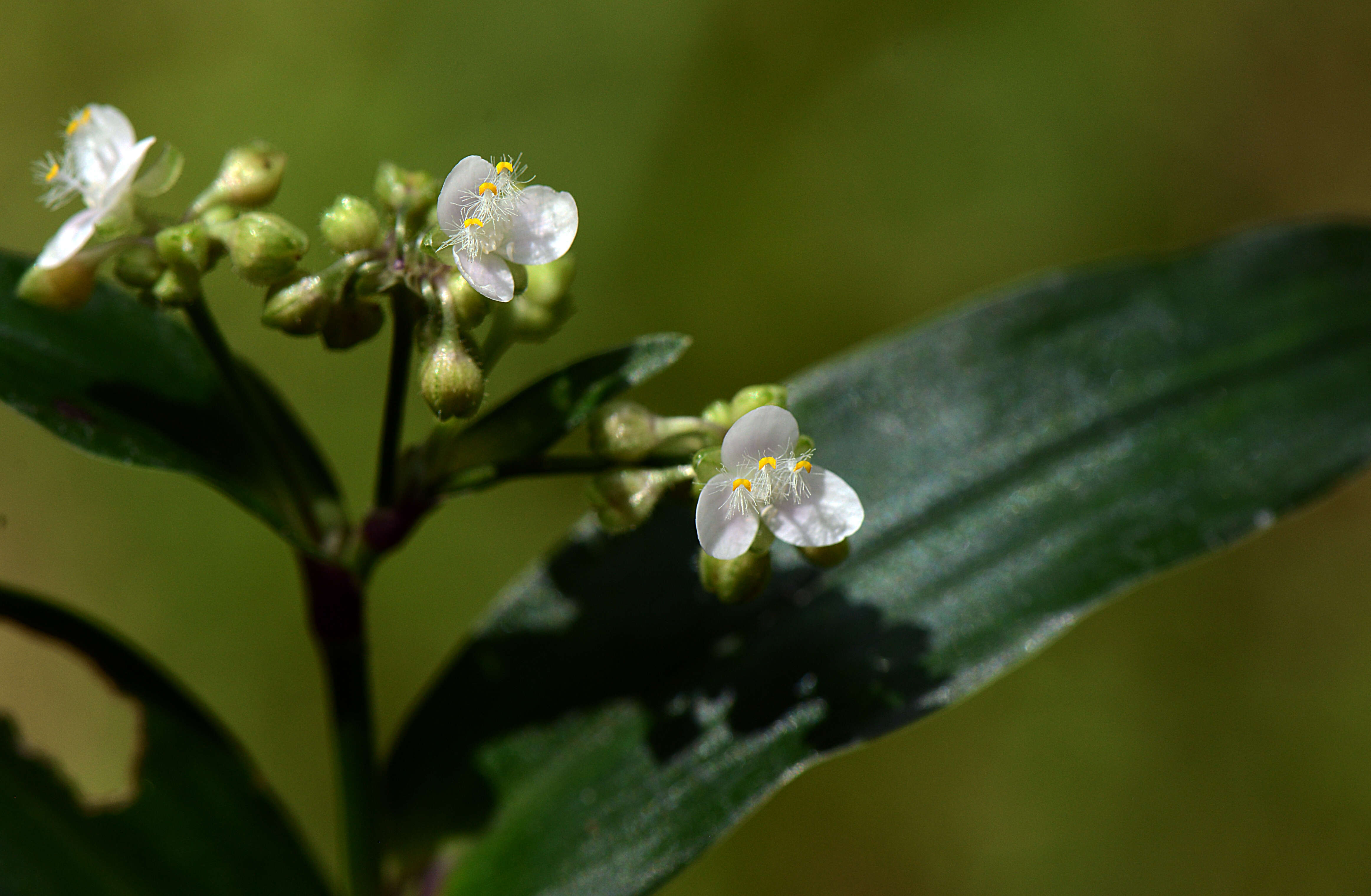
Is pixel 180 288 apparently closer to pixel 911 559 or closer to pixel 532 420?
pixel 532 420

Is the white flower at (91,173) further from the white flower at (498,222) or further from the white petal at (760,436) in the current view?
the white petal at (760,436)

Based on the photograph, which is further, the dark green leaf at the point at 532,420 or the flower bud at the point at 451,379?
the dark green leaf at the point at 532,420

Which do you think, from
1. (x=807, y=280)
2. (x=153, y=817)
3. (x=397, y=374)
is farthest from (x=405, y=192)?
(x=807, y=280)

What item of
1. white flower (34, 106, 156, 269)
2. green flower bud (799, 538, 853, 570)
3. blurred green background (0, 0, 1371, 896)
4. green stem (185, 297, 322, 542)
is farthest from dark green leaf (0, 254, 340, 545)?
blurred green background (0, 0, 1371, 896)

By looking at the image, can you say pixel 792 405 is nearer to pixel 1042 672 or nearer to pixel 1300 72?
pixel 1042 672

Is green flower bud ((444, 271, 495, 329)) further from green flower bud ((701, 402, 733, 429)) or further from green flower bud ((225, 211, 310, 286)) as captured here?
green flower bud ((701, 402, 733, 429))

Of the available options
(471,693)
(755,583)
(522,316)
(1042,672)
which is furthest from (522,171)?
(1042,672)

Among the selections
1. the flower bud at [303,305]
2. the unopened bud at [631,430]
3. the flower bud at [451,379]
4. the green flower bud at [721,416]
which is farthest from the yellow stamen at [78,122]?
the green flower bud at [721,416]
